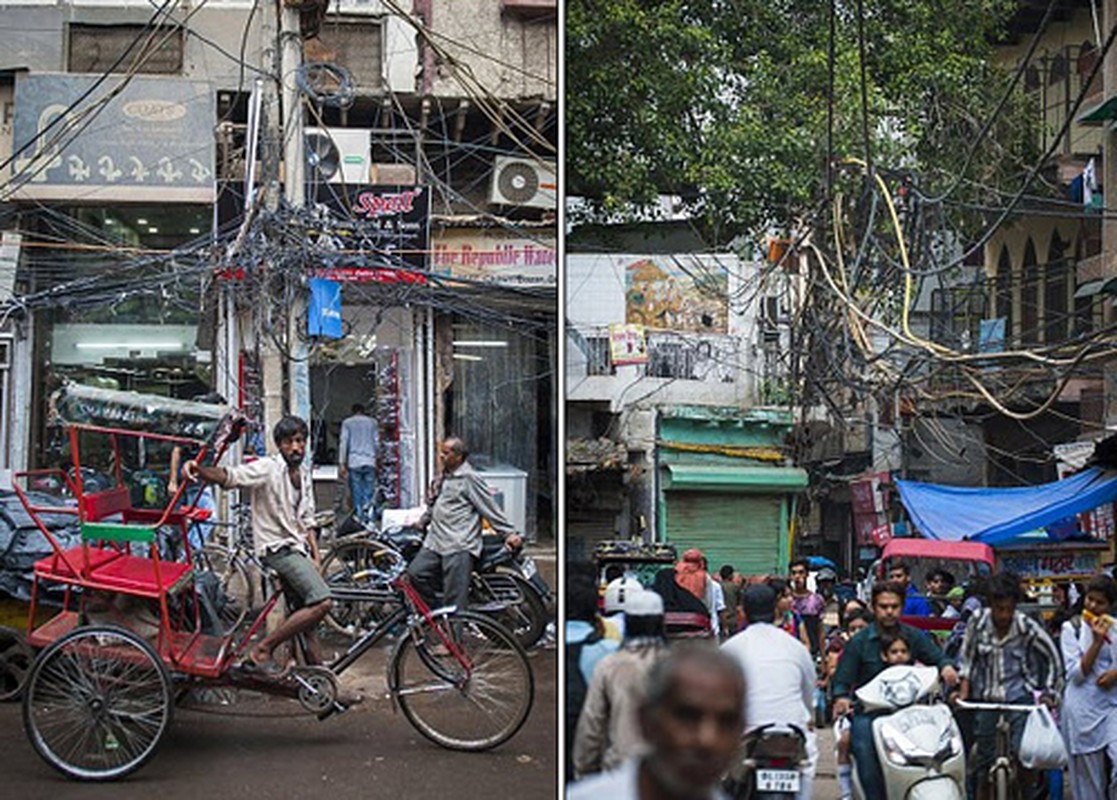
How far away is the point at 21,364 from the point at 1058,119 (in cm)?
266

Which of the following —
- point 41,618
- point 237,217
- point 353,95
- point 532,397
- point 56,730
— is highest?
point 353,95

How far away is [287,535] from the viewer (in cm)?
418

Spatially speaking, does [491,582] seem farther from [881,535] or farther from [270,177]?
[270,177]

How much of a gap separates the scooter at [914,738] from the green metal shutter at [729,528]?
14.7 inches

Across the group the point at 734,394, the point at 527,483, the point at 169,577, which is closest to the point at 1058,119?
the point at 734,394

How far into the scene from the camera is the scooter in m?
3.74

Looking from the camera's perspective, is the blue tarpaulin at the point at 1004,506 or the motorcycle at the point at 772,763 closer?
the motorcycle at the point at 772,763

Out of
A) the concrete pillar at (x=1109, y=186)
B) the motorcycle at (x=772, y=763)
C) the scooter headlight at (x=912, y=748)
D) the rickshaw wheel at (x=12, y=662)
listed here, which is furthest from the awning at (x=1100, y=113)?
the rickshaw wheel at (x=12, y=662)

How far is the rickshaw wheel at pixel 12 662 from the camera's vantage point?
4270 millimetres

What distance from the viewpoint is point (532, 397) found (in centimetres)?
425

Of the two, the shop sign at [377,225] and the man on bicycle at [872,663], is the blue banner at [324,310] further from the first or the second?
the man on bicycle at [872,663]

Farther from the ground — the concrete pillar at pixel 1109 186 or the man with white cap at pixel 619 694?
the concrete pillar at pixel 1109 186

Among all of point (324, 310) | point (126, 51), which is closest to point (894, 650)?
point (324, 310)

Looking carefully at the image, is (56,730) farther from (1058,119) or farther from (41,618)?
(1058,119)
